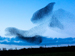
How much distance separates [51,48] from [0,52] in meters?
19.0

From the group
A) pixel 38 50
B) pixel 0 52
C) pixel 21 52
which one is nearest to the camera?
pixel 0 52

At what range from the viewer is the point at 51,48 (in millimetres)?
47938

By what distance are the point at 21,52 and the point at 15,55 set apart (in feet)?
10.4

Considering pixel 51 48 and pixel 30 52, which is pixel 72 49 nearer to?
pixel 51 48

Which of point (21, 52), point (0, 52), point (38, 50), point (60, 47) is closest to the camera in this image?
point (0, 52)

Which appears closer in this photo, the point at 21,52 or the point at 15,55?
the point at 15,55

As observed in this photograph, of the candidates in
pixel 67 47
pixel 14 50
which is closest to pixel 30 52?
pixel 14 50

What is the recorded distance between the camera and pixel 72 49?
165 ft

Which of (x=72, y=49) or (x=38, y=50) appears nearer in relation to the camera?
(x=38, y=50)

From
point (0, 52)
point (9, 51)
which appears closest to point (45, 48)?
point (9, 51)

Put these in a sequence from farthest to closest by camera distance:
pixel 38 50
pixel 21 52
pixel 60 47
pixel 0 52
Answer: pixel 60 47
pixel 38 50
pixel 21 52
pixel 0 52

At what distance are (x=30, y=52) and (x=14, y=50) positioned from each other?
6.19 m

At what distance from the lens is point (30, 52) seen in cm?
4562

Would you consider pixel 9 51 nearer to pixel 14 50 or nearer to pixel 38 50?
pixel 14 50
